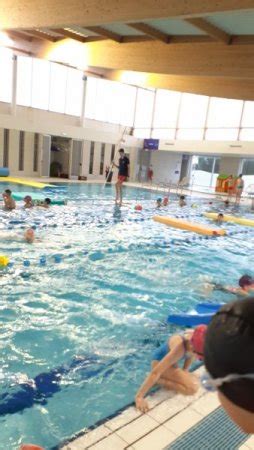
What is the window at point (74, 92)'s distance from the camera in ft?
81.5

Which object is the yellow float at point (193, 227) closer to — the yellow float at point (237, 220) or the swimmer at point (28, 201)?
the yellow float at point (237, 220)

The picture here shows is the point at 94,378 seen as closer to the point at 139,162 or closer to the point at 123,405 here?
the point at 123,405

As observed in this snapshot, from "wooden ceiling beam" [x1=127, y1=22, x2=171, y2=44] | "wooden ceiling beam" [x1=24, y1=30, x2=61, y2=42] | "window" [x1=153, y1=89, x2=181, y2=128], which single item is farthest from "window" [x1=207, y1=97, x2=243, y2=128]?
"wooden ceiling beam" [x1=127, y1=22, x2=171, y2=44]

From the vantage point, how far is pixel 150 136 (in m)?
30.4

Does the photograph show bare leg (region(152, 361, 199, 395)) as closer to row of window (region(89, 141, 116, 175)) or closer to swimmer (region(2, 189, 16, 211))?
swimmer (region(2, 189, 16, 211))

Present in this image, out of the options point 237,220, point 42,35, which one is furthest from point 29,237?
point 237,220

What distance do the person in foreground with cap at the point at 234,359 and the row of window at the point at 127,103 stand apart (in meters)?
22.6

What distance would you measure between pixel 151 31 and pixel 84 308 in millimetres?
5606

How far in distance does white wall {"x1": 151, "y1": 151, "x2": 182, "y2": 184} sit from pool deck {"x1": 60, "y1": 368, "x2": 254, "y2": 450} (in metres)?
27.7

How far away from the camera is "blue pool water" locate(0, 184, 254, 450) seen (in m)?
2.90

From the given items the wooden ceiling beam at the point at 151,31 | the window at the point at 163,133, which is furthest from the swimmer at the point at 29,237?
the window at the point at 163,133

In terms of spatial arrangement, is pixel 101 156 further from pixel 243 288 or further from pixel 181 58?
pixel 243 288

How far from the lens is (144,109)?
30531 mm

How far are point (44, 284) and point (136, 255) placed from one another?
2464 millimetres
